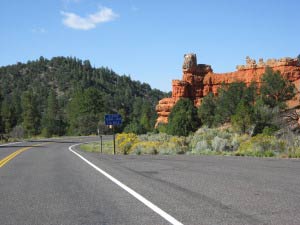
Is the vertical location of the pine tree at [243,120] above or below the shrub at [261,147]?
above

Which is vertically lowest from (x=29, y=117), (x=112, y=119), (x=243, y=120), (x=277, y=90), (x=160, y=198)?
(x=160, y=198)

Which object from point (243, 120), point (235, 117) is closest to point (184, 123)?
point (235, 117)

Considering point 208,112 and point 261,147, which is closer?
point 261,147

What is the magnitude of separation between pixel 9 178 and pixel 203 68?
9732cm

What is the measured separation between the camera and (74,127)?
110500 mm

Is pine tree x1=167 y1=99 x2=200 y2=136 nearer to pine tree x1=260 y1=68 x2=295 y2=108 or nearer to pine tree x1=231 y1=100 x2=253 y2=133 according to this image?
pine tree x1=260 y1=68 x2=295 y2=108

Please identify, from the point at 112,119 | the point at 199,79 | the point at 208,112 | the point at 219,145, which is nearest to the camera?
the point at 219,145

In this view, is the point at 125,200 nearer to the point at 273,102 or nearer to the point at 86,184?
the point at 86,184

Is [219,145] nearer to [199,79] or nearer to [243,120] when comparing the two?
[243,120]

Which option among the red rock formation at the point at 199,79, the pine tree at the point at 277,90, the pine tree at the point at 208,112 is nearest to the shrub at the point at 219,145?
the pine tree at the point at 277,90

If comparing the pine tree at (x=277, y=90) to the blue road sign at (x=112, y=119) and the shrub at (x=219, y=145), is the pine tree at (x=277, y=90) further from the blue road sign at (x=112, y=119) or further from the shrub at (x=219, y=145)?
the shrub at (x=219, y=145)

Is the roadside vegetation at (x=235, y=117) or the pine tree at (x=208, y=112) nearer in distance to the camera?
the roadside vegetation at (x=235, y=117)

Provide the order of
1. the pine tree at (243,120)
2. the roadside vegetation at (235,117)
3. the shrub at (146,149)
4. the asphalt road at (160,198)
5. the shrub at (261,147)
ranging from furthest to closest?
1. the pine tree at (243,120)
2. the roadside vegetation at (235,117)
3. the shrub at (146,149)
4. the shrub at (261,147)
5. the asphalt road at (160,198)

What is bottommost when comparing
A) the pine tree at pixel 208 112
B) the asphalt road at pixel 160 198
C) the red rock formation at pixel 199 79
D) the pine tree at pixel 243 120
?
the asphalt road at pixel 160 198
